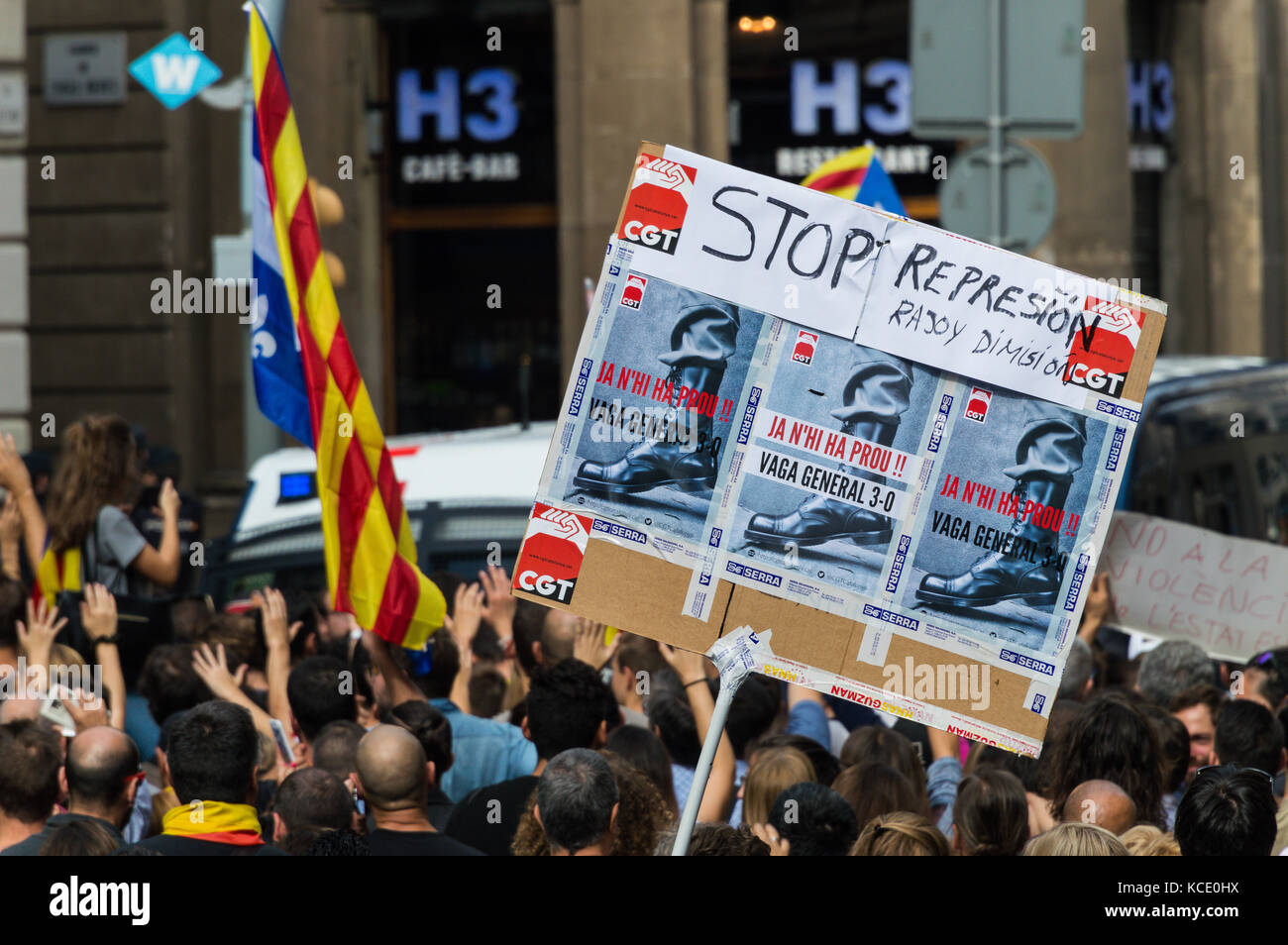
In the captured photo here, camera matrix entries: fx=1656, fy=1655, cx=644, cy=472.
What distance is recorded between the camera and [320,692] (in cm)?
559

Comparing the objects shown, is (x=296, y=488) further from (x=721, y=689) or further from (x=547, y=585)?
(x=721, y=689)

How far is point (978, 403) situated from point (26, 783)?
264 centimetres

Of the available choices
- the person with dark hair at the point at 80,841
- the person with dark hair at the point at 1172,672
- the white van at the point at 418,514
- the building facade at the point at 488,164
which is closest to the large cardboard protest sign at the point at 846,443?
the person with dark hair at the point at 80,841

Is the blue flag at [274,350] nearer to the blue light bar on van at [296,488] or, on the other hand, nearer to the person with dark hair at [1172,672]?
the blue light bar on van at [296,488]

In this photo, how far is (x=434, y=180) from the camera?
16.9 metres

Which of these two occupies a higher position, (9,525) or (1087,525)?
(1087,525)

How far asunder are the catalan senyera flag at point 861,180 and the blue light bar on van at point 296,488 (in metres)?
3.09

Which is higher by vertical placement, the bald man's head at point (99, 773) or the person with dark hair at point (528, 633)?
the bald man's head at point (99, 773)

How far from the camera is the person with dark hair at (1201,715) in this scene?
5.76m

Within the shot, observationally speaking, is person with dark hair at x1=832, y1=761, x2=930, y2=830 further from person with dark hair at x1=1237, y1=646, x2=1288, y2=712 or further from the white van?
the white van
